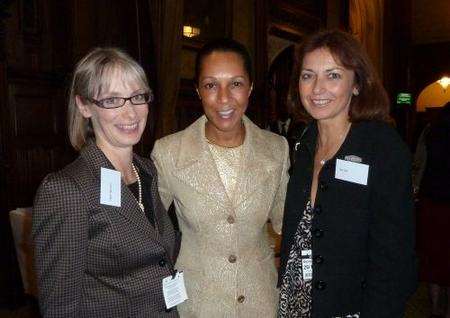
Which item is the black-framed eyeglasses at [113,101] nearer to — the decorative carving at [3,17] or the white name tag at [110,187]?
the white name tag at [110,187]

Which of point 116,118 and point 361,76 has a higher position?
point 361,76

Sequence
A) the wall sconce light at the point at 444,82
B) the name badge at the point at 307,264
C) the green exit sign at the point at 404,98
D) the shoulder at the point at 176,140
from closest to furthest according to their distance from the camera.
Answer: the name badge at the point at 307,264
the shoulder at the point at 176,140
the green exit sign at the point at 404,98
the wall sconce light at the point at 444,82

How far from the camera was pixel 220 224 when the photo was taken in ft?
5.58

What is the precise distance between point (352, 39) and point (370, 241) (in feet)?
2.38

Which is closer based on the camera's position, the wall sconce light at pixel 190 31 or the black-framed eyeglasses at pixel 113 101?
the black-framed eyeglasses at pixel 113 101

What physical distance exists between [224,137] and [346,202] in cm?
60

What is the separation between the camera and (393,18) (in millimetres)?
11500

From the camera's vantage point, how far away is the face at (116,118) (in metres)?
1.43

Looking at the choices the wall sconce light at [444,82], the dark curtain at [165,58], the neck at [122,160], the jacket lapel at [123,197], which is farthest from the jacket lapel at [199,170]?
the wall sconce light at [444,82]

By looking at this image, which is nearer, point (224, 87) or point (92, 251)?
point (92, 251)

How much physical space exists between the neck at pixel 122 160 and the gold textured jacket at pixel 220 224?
24cm

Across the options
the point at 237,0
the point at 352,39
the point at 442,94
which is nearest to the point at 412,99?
the point at 442,94

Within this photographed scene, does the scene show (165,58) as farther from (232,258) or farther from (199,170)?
(232,258)

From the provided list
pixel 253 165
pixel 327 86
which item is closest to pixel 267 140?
pixel 253 165
